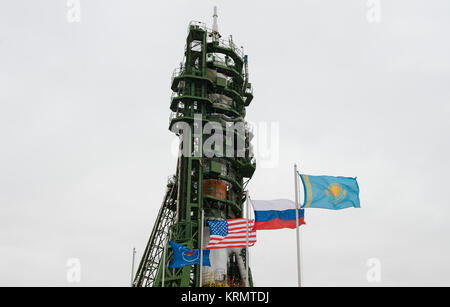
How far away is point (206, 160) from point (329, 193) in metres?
37.8

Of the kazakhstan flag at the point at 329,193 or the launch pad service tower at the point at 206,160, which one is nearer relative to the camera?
the kazakhstan flag at the point at 329,193

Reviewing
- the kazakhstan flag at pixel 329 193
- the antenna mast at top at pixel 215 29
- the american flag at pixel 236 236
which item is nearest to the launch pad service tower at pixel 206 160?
the antenna mast at top at pixel 215 29

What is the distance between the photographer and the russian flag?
4038 cm

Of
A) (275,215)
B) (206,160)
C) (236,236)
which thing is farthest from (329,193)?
(206,160)

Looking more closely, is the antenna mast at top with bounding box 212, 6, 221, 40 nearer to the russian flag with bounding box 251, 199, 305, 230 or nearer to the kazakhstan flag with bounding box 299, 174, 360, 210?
the russian flag with bounding box 251, 199, 305, 230

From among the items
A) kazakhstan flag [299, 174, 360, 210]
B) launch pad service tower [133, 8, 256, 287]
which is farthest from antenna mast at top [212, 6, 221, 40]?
kazakhstan flag [299, 174, 360, 210]

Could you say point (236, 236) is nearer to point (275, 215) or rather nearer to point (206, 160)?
point (275, 215)

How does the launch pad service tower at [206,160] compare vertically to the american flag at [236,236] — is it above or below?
above

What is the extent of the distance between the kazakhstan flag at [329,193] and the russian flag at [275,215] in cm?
370

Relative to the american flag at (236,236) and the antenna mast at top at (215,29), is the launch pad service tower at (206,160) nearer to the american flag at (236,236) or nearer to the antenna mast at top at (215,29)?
the antenna mast at top at (215,29)

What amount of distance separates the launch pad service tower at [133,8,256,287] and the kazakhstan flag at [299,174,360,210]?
104 feet

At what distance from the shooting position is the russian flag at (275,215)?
40375 mm
